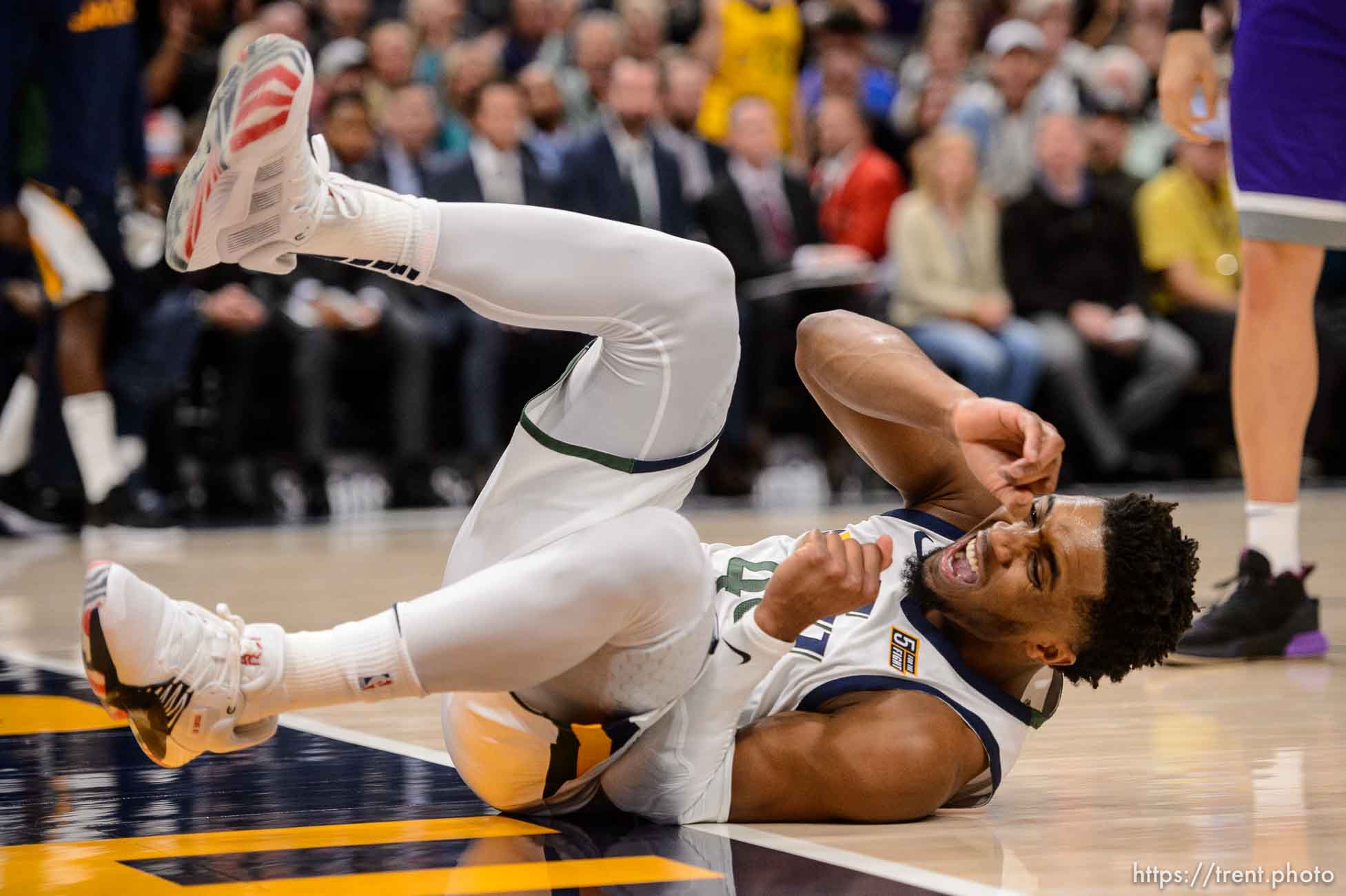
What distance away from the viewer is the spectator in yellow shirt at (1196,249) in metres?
8.98

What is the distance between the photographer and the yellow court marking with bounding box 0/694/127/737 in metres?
3.12

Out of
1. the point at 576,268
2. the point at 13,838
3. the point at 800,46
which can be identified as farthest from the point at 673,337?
the point at 800,46

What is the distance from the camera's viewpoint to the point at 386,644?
6.86 feet

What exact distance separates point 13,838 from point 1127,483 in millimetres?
7516

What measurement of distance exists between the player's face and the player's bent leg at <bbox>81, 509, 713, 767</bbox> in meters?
0.43

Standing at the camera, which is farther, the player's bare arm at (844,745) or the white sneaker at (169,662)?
the player's bare arm at (844,745)

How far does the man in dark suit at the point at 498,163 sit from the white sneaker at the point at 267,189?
606 centimetres

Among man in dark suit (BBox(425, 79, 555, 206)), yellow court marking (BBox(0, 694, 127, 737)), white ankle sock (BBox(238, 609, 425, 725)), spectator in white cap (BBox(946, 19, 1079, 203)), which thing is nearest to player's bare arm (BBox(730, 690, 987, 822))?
white ankle sock (BBox(238, 609, 425, 725))

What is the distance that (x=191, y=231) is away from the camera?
87.3 inches

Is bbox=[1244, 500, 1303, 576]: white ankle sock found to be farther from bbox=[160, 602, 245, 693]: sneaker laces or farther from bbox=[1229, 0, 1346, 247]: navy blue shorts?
bbox=[160, 602, 245, 693]: sneaker laces

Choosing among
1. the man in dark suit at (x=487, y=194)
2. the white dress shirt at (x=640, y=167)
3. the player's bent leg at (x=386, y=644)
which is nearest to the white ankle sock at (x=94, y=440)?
the man in dark suit at (x=487, y=194)

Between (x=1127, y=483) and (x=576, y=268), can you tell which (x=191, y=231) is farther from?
(x=1127, y=483)

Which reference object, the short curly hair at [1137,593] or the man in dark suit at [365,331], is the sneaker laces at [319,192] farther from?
the man in dark suit at [365,331]

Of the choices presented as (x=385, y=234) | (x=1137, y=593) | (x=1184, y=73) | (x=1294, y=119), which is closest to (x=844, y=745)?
(x=1137, y=593)
